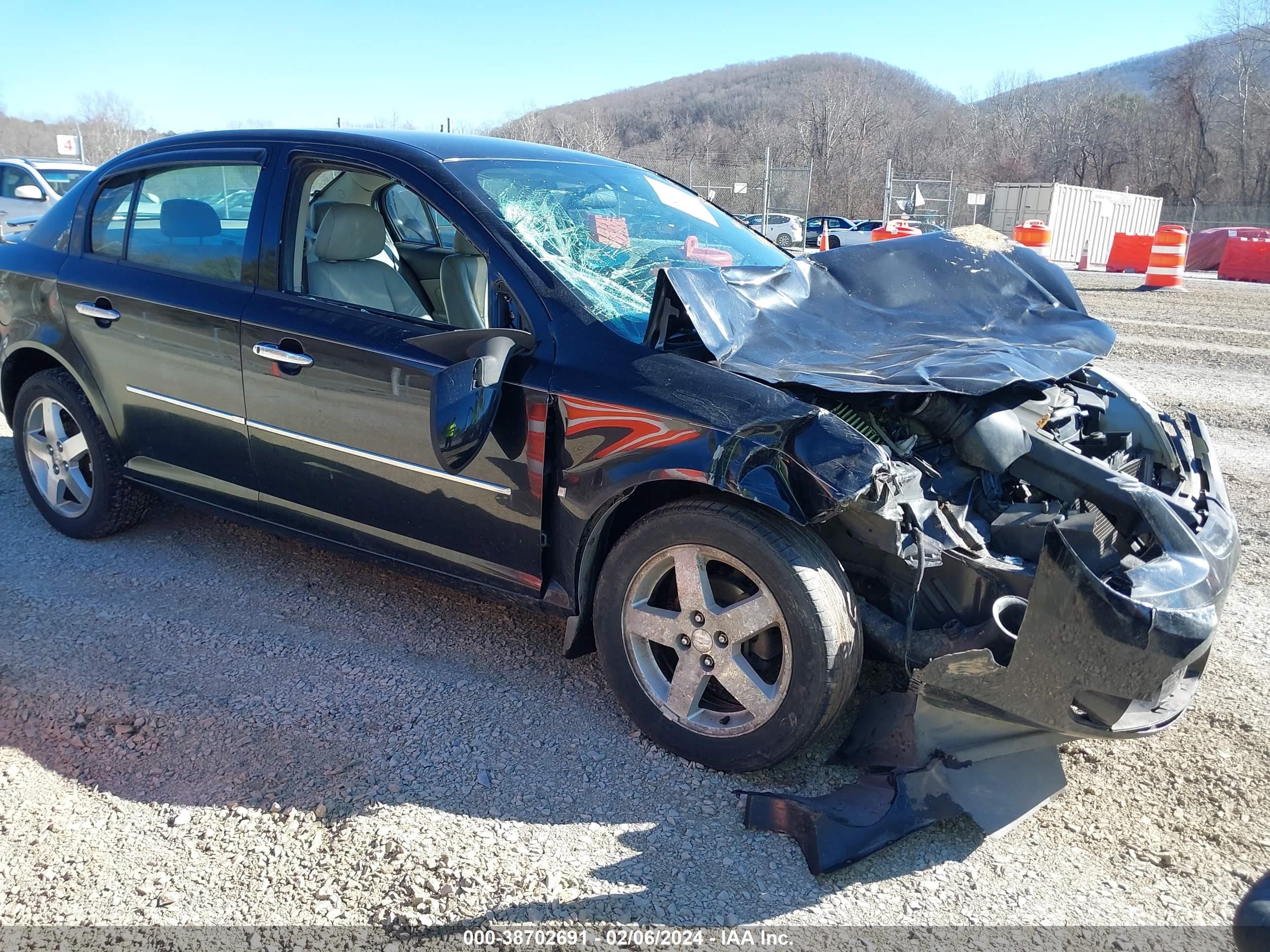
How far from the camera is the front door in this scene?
3.04 meters

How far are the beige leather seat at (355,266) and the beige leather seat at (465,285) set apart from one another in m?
0.12

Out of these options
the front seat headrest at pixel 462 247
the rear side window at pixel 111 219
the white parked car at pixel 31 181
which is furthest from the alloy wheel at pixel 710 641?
the white parked car at pixel 31 181

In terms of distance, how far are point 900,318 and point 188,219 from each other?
112 inches

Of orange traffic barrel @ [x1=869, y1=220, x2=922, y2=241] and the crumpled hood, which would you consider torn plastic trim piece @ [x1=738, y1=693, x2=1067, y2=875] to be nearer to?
the crumpled hood

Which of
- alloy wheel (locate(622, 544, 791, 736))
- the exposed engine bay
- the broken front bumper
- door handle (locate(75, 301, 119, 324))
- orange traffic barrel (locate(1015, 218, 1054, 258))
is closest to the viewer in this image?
the broken front bumper

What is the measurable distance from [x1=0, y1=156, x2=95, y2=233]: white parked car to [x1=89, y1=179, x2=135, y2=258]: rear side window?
11.6 m

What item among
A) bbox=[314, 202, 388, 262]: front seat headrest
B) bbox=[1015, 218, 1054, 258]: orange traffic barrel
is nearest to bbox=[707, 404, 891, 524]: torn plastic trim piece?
bbox=[314, 202, 388, 262]: front seat headrest

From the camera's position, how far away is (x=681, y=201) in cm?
408

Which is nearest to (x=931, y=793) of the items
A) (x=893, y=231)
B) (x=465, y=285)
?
(x=465, y=285)

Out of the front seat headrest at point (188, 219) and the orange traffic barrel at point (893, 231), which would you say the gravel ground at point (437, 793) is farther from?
the orange traffic barrel at point (893, 231)

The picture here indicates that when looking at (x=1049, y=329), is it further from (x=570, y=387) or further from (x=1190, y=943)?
(x=1190, y=943)

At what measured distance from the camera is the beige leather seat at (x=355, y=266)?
3.51 metres

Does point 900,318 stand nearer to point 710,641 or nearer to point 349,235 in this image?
point 710,641

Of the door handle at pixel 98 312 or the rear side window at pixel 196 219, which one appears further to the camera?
the door handle at pixel 98 312
